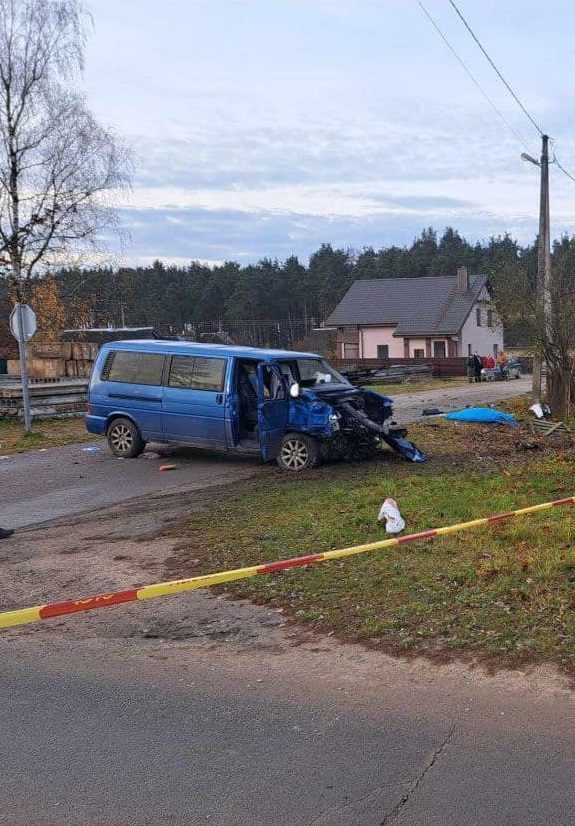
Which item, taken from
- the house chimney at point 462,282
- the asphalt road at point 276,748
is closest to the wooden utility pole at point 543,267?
the asphalt road at point 276,748

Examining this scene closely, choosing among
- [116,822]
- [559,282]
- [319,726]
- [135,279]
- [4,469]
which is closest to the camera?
[116,822]

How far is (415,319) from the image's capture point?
193ft

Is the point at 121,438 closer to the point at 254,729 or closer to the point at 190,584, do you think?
the point at 190,584

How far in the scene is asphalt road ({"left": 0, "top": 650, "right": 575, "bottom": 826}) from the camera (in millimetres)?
3533

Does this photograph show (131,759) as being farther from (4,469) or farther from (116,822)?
(4,469)

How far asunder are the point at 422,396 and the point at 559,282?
962 centimetres

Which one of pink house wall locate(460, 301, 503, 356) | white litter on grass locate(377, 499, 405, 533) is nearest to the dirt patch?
white litter on grass locate(377, 499, 405, 533)

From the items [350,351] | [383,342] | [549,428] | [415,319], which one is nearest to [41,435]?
[549,428]

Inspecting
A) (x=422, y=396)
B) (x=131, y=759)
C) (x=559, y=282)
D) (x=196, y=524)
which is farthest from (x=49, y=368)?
(x=131, y=759)

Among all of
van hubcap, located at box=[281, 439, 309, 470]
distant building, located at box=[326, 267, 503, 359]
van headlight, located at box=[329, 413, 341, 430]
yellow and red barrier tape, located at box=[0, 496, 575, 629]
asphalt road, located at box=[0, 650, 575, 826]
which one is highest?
distant building, located at box=[326, 267, 503, 359]

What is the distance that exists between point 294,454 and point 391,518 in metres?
4.43

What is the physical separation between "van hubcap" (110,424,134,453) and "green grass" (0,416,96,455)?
2.73 m

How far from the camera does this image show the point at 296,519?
356 inches

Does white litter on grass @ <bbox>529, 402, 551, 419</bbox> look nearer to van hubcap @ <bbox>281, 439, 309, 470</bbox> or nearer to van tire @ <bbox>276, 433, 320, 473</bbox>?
van tire @ <bbox>276, 433, 320, 473</bbox>
